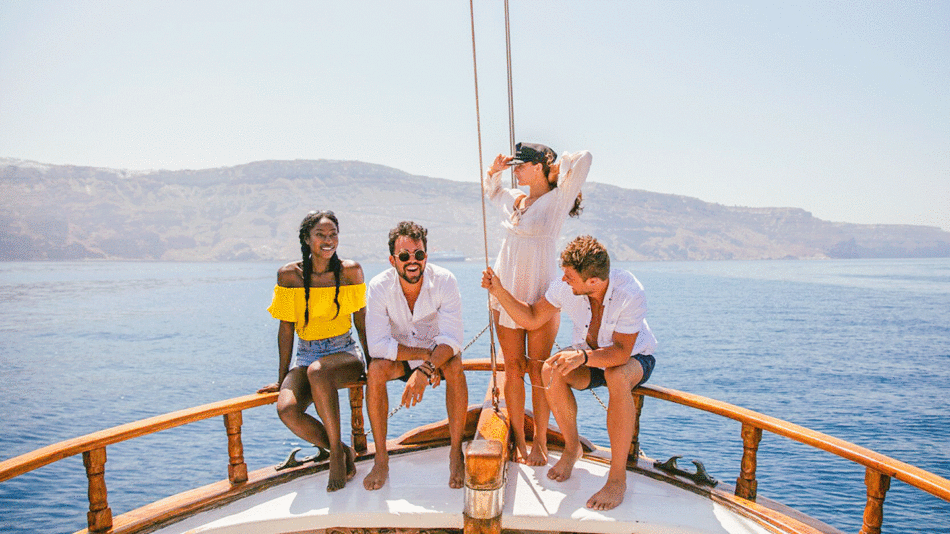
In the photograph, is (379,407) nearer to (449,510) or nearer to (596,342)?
(449,510)

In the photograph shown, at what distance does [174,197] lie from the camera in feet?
599

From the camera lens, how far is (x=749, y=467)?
3.03 metres

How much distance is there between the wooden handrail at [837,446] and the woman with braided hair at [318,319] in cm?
158

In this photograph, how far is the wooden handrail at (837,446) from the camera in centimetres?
232

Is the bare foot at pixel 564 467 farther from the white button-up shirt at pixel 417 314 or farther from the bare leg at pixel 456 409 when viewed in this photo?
the white button-up shirt at pixel 417 314

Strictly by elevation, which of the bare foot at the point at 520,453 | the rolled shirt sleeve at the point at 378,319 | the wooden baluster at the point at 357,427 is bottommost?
the bare foot at the point at 520,453

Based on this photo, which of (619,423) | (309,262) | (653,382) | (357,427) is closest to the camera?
(619,423)

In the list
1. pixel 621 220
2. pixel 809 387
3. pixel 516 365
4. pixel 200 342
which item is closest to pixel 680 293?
pixel 809 387

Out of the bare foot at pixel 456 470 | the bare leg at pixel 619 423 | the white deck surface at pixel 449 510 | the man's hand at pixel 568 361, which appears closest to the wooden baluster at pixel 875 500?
the white deck surface at pixel 449 510

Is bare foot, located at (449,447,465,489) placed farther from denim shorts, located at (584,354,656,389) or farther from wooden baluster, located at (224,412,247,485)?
wooden baluster, located at (224,412,247,485)

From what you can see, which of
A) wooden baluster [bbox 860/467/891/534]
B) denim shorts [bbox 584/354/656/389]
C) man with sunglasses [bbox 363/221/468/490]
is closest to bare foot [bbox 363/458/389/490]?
man with sunglasses [bbox 363/221/468/490]

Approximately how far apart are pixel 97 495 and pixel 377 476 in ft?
3.98

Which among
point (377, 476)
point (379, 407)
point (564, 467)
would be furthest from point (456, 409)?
point (564, 467)

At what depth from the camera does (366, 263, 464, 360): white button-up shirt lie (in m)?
3.31
